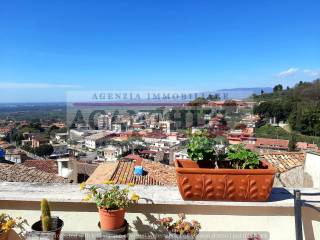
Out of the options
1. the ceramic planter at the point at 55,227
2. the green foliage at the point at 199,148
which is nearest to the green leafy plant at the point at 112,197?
the ceramic planter at the point at 55,227

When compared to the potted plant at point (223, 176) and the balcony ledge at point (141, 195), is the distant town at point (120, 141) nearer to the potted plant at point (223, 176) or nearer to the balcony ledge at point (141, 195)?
the balcony ledge at point (141, 195)

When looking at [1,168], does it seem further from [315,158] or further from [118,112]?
[118,112]

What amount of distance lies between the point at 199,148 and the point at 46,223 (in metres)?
1.03

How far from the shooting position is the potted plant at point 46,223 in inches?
62.1

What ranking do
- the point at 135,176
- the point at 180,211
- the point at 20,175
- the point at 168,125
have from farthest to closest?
the point at 168,125 → the point at 135,176 → the point at 20,175 → the point at 180,211

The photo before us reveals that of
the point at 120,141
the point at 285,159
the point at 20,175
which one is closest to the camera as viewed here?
the point at 20,175

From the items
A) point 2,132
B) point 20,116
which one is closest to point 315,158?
point 20,116

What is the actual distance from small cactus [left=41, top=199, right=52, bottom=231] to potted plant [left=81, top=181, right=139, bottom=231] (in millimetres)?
240

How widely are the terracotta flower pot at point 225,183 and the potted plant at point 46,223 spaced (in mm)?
776

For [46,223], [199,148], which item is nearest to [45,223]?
[46,223]

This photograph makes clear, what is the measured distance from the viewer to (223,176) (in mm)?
1639

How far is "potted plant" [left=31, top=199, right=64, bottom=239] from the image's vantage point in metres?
1.58

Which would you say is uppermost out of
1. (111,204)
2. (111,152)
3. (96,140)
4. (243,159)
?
(243,159)

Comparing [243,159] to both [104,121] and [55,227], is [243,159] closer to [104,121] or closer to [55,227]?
[55,227]
